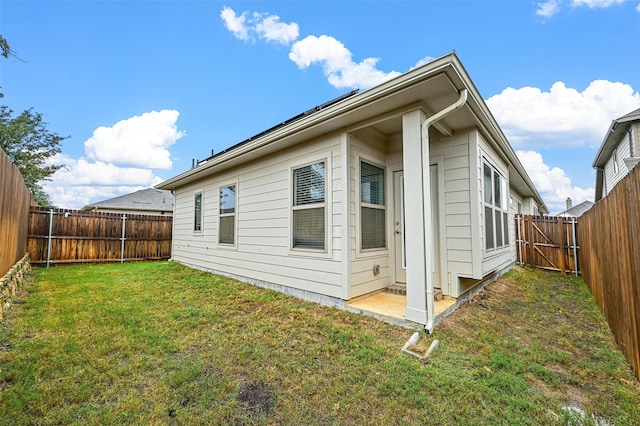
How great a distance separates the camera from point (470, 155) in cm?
387

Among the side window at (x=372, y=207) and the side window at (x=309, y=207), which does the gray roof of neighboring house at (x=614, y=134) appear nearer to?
the side window at (x=372, y=207)

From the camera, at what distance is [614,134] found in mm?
8062

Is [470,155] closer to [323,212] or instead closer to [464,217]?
[464,217]

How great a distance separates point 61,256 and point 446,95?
433 inches

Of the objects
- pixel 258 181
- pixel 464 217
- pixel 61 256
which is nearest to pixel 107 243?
pixel 61 256

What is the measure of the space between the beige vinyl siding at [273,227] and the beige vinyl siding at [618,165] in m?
8.64

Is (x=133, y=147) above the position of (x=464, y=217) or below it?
above

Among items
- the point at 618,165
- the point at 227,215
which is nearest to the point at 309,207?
the point at 227,215

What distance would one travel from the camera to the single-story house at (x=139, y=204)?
1651cm

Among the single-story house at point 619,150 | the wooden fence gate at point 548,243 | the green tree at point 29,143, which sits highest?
the green tree at point 29,143

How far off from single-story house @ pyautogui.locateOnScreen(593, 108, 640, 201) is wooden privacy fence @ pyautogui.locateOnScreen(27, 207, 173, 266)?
12.9 meters

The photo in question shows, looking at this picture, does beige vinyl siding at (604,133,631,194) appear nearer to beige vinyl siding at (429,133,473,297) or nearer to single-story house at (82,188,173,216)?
beige vinyl siding at (429,133,473,297)

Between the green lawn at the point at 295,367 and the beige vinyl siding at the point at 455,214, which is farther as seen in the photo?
the beige vinyl siding at the point at 455,214

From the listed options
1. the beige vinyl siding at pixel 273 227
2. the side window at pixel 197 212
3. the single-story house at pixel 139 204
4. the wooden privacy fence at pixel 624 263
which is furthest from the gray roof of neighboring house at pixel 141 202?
the wooden privacy fence at pixel 624 263
